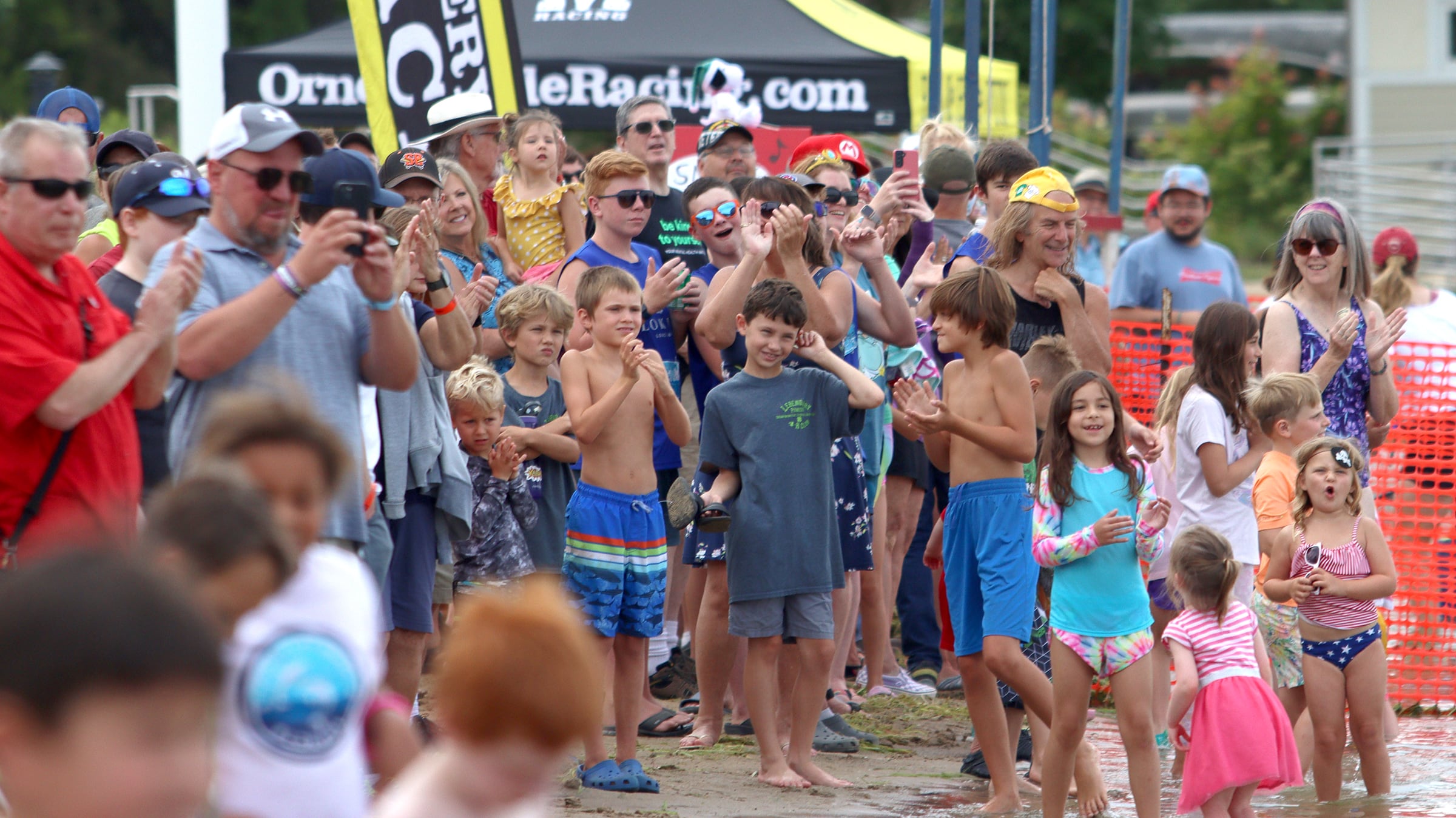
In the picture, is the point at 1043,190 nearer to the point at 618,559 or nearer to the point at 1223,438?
the point at 1223,438

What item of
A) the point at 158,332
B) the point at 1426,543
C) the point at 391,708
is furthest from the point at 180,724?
the point at 1426,543

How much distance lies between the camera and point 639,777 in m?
5.43

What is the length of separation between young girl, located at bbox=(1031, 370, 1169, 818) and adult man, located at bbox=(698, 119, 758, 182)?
9.15ft

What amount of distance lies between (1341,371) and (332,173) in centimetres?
473

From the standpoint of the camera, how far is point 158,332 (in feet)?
11.3

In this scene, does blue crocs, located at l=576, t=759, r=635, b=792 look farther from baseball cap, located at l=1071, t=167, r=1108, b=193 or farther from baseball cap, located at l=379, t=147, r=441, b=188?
baseball cap, located at l=1071, t=167, r=1108, b=193

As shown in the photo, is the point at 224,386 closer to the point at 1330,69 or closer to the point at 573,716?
the point at 573,716

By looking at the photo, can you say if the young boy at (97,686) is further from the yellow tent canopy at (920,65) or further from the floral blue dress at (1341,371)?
the yellow tent canopy at (920,65)

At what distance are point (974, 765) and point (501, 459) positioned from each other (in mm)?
2208

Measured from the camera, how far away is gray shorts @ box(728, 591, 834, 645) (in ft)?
18.6

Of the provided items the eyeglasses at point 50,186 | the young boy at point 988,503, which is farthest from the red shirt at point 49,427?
the young boy at point 988,503

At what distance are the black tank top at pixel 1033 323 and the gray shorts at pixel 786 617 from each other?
1377mm

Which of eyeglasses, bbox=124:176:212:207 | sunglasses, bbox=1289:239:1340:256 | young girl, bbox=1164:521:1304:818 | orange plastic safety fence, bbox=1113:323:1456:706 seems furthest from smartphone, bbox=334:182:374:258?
orange plastic safety fence, bbox=1113:323:1456:706

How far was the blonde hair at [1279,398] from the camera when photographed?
633cm
